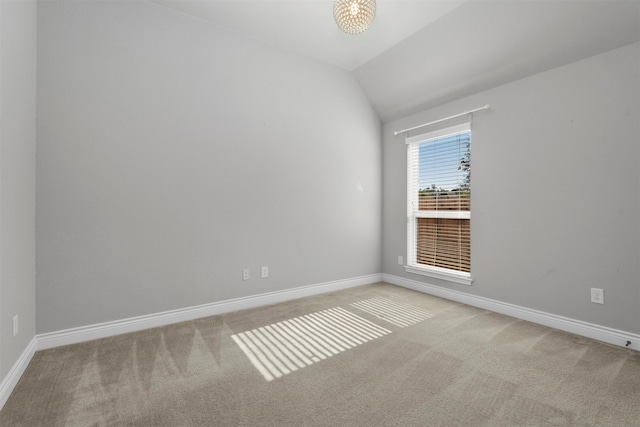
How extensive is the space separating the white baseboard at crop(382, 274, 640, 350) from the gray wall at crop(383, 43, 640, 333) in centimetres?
5

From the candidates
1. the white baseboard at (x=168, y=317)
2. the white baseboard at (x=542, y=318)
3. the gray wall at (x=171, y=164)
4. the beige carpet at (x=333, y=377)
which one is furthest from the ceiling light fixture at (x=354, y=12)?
the white baseboard at (x=542, y=318)

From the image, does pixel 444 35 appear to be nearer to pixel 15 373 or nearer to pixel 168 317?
pixel 168 317

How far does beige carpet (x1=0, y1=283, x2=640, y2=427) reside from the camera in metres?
1.40

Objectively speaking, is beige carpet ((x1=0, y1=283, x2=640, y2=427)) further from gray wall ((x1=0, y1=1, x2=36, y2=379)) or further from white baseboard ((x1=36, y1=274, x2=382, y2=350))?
gray wall ((x1=0, y1=1, x2=36, y2=379))

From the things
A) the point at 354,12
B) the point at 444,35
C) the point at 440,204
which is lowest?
the point at 440,204

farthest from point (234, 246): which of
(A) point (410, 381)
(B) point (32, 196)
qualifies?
(A) point (410, 381)

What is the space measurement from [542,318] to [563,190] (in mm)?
1141

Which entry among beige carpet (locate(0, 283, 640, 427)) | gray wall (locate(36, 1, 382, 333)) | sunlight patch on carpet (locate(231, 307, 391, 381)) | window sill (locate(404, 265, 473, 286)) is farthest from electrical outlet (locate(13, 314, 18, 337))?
window sill (locate(404, 265, 473, 286))

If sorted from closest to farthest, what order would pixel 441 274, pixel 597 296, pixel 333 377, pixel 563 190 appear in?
pixel 333 377, pixel 597 296, pixel 563 190, pixel 441 274

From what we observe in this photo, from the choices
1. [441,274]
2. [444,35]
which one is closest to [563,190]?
[441,274]

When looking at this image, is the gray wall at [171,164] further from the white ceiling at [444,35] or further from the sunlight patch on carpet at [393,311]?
the sunlight patch on carpet at [393,311]

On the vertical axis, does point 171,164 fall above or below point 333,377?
above

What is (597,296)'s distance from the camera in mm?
2252

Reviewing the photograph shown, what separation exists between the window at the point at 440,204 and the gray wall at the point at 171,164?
1.02 metres
